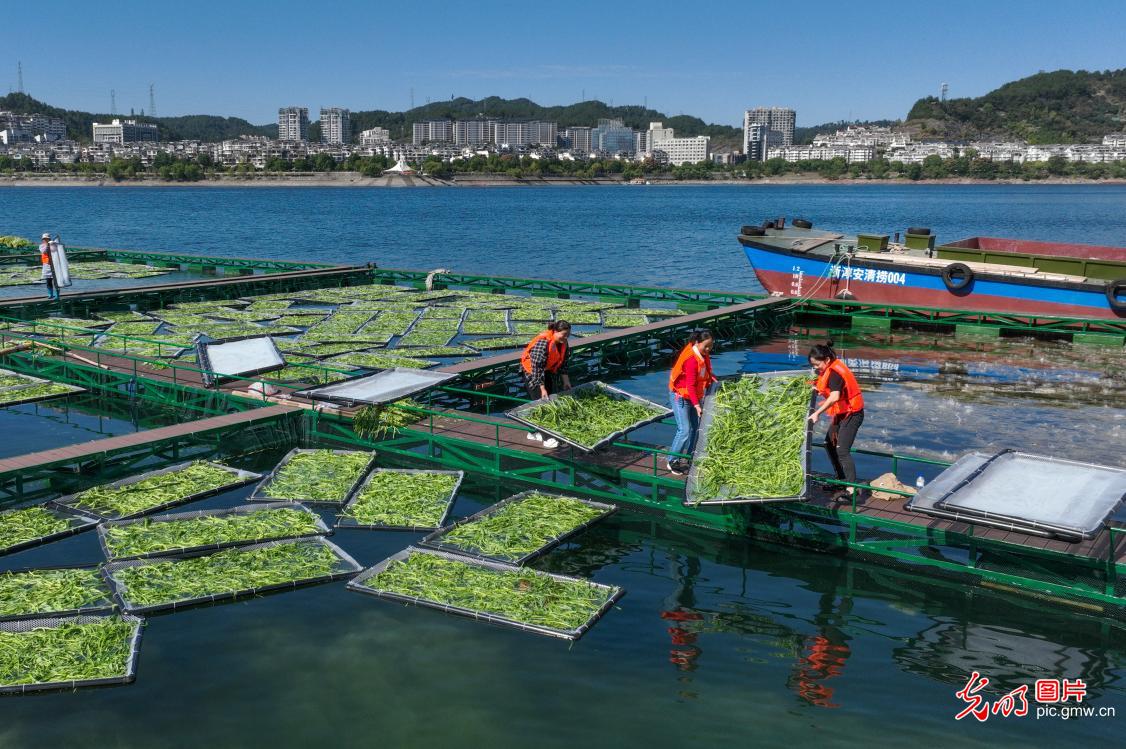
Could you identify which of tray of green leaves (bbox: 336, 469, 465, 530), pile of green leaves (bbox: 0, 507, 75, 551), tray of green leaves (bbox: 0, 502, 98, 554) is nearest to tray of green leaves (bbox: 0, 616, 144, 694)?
tray of green leaves (bbox: 0, 502, 98, 554)

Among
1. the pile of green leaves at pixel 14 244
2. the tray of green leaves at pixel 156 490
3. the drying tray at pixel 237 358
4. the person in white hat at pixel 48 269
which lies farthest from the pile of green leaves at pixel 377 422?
the pile of green leaves at pixel 14 244

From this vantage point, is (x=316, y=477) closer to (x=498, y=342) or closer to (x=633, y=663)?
(x=633, y=663)

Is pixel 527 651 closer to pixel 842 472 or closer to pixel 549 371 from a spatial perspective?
pixel 842 472

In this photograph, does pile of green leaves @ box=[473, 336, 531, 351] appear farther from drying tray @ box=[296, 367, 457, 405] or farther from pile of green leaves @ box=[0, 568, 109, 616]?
pile of green leaves @ box=[0, 568, 109, 616]

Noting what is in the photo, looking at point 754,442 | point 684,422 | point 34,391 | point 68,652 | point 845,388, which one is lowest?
point 68,652

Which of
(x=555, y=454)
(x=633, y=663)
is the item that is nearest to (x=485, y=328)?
(x=555, y=454)

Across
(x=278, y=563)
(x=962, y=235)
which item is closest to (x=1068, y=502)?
(x=278, y=563)

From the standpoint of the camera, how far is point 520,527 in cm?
1401

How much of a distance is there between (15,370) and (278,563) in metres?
16.4

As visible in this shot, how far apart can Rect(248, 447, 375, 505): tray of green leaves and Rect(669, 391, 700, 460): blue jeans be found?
5.73m

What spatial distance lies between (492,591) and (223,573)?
374 cm

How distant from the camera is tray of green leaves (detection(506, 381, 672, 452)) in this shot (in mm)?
15312

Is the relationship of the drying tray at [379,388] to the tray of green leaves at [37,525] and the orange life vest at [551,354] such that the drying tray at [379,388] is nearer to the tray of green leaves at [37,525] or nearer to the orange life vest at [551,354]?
the orange life vest at [551,354]

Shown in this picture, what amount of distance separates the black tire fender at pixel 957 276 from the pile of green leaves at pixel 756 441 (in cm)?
2415
